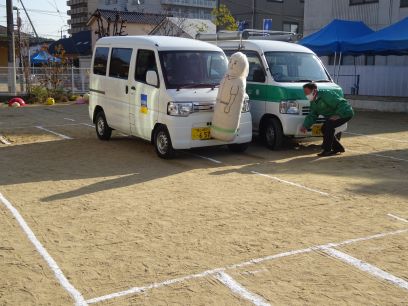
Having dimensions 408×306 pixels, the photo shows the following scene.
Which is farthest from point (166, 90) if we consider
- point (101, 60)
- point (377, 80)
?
point (377, 80)

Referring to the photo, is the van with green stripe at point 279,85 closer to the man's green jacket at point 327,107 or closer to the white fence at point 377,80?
the man's green jacket at point 327,107

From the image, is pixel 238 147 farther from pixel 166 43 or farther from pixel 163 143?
pixel 166 43

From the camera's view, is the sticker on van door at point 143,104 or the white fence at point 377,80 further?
the white fence at point 377,80

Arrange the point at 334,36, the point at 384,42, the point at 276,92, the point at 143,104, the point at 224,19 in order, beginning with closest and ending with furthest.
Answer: the point at 143,104
the point at 276,92
the point at 384,42
the point at 334,36
the point at 224,19

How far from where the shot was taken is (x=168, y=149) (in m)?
8.40

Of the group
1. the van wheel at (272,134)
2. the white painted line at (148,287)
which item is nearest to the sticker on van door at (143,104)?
the van wheel at (272,134)

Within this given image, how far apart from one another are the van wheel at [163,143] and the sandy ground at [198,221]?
0.19 metres

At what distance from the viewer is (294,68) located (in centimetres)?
995

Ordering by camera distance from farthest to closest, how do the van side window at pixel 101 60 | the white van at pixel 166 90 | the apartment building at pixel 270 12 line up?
the apartment building at pixel 270 12 < the van side window at pixel 101 60 < the white van at pixel 166 90

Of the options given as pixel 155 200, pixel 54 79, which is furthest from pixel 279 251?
pixel 54 79

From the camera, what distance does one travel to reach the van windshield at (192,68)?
8516 millimetres

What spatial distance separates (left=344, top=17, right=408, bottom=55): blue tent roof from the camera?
16312 mm

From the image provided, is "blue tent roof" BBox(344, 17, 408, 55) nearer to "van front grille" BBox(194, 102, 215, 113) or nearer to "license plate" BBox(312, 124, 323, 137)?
"license plate" BBox(312, 124, 323, 137)

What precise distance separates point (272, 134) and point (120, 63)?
3293 millimetres
